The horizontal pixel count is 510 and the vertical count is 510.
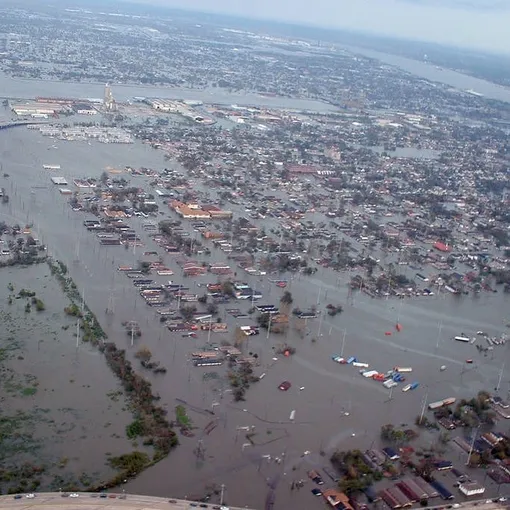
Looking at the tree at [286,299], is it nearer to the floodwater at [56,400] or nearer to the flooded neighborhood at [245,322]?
the flooded neighborhood at [245,322]

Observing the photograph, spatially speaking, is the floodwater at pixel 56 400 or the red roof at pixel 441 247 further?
the red roof at pixel 441 247

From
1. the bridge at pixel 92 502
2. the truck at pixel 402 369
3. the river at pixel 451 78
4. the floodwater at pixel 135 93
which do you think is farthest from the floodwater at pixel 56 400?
the river at pixel 451 78

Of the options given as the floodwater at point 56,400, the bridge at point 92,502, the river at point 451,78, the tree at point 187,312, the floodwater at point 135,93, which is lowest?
the floodwater at point 56,400

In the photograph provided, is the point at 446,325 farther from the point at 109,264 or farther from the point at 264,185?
the point at 264,185

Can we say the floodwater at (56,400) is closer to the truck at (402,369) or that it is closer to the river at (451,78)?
the truck at (402,369)

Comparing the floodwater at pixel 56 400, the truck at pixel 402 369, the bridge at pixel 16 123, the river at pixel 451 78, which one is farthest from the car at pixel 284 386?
the river at pixel 451 78

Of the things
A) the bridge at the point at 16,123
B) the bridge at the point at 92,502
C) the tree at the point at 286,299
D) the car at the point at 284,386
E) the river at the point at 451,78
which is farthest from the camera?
the river at the point at 451,78

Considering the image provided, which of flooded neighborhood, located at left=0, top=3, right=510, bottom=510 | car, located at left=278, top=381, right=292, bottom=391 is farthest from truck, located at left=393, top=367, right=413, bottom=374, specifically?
car, located at left=278, top=381, right=292, bottom=391

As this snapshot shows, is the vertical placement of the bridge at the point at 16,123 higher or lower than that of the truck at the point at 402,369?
higher

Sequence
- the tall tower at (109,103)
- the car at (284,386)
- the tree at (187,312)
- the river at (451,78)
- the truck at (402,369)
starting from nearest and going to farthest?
the car at (284,386), the truck at (402,369), the tree at (187,312), the tall tower at (109,103), the river at (451,78)
